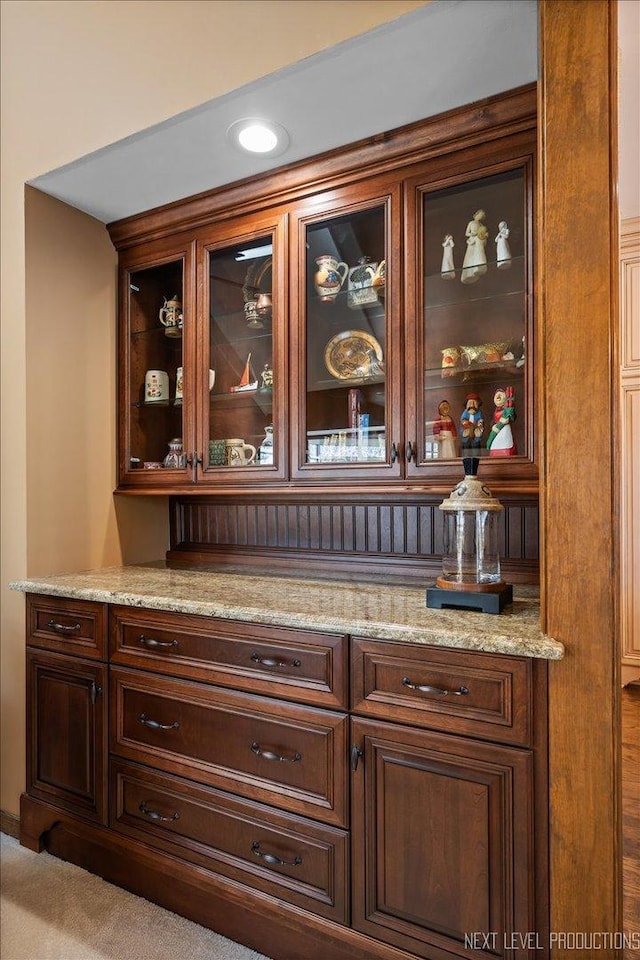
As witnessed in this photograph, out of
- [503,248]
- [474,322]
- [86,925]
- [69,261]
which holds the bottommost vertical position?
[86,925]

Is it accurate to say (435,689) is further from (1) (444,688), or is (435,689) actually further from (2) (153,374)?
(2) (153,374)

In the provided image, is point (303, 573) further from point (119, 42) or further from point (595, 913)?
point (119, 42)

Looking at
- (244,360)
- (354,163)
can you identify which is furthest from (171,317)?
(354,163)

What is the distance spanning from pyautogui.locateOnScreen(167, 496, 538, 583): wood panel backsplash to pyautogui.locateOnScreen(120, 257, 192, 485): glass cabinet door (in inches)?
12.7

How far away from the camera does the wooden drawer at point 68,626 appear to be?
6.47 ft

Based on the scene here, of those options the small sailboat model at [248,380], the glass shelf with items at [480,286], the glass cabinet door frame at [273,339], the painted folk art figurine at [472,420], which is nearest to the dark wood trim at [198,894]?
the glass cabinet door frame at [273,339]

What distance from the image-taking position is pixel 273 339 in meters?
2.11

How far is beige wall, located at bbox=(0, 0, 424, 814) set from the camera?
5.71 ft

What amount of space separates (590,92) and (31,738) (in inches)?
105

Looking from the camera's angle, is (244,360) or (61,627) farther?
(244,360)

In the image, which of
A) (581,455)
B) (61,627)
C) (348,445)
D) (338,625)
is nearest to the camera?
(581,455)

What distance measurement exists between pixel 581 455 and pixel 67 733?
1.95m

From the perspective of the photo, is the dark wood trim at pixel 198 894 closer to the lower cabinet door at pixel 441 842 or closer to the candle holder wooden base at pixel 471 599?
the lower cabinet door at pixel 441 842

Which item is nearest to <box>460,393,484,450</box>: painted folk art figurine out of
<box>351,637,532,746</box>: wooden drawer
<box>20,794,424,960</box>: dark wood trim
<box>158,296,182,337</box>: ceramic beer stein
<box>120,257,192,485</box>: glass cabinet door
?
<box>351,637,532,746</box>: wooden drawer
